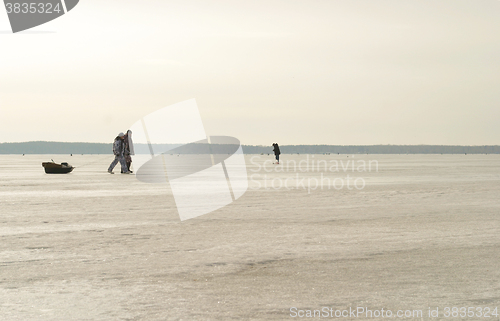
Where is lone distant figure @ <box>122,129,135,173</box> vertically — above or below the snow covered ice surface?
below

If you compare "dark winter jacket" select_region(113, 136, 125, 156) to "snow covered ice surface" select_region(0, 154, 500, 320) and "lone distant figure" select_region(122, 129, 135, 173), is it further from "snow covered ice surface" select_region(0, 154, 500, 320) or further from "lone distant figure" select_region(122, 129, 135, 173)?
"snow covered ice surface" select_region(0, 154, 500, 320)

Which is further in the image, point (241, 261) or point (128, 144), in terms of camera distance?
point (128, 144)

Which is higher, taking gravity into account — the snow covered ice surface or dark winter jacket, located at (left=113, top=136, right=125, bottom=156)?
the snow covered ice surface

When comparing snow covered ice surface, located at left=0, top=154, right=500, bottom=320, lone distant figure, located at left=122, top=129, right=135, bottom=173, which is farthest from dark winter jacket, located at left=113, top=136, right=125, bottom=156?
snow covered ice surface, located at left=0, top=154, right=500, bottom=320

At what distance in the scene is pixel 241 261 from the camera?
→ 7.50 metres

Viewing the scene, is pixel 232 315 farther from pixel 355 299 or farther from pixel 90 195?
pixel 90 195

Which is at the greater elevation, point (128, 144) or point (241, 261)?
point (241, 261)

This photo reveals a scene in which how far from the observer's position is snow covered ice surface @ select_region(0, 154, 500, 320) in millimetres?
5395

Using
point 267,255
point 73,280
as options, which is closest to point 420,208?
point 267,255

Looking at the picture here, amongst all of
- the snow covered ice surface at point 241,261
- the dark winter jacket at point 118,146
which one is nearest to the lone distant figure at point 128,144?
the dark winter jacket at point 118,146

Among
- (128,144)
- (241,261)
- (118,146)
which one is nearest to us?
(241,261)

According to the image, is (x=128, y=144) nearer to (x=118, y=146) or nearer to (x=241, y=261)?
(x=118, y=146)

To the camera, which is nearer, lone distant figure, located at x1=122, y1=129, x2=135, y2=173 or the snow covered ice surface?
the snow covered ice surface

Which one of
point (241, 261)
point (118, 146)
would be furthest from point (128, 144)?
point (241, 261)
